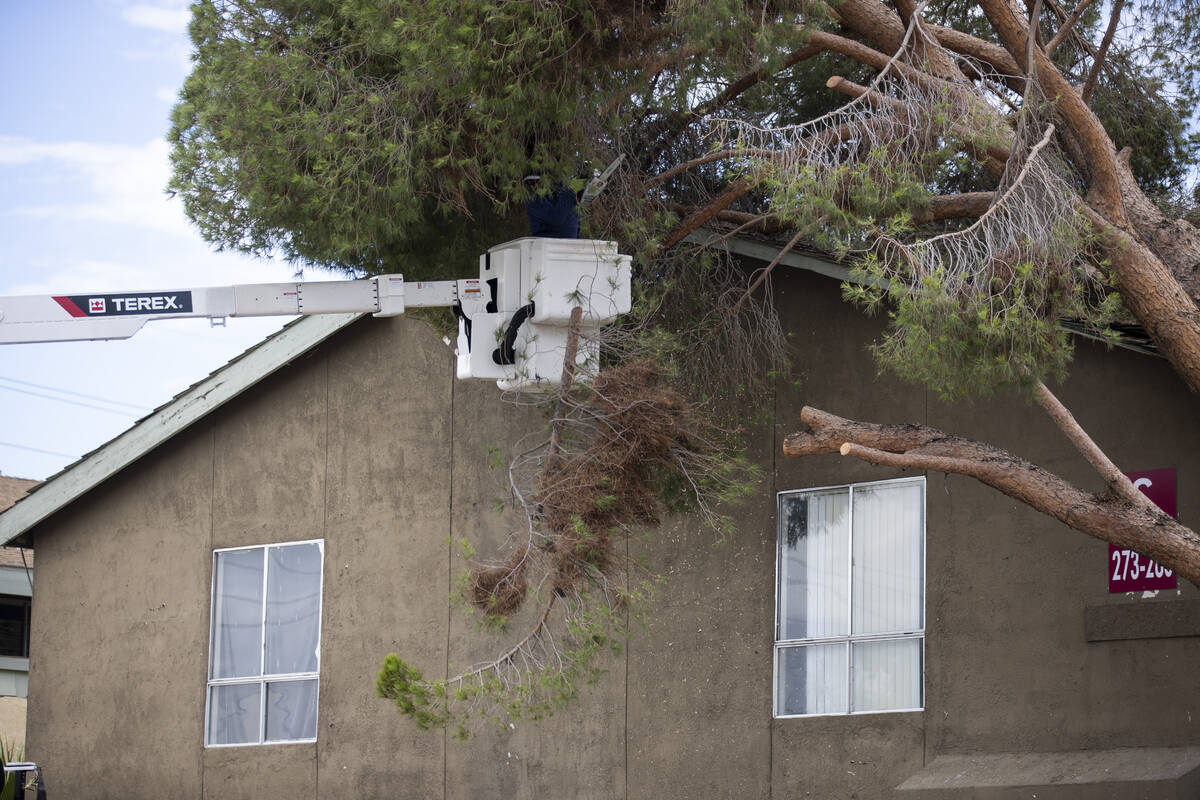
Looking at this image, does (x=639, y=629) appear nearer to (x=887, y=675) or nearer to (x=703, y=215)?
(x=887, y=675)

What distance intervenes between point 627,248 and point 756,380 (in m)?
1.79

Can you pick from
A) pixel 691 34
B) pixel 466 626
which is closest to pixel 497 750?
pixel 466 626

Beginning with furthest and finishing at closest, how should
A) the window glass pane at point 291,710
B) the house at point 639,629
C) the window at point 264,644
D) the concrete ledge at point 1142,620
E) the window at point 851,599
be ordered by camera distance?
the window at point 264,644 → the window glass pane at point 291,710 → the window at point 851,599 → the house at point 639,629 → the concrete ledge at point 1142,620

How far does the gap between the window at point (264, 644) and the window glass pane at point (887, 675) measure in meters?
5.36

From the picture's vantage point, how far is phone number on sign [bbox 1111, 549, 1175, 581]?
9.34 meters

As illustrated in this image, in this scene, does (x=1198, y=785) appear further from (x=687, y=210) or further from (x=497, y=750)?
(x=497, y=750)

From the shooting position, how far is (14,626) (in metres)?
22.2

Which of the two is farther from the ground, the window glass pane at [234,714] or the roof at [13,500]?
the roof at [13,500]

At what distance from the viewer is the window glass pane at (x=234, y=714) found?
14156 mm

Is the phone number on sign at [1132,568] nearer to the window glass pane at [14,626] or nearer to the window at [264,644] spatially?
the window at [264,644]

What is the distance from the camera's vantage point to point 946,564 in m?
10.3

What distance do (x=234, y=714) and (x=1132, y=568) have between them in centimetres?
856

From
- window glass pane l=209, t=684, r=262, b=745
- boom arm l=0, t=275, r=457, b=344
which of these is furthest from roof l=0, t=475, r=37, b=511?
boom arm l=0, t=275, r=457, b=344

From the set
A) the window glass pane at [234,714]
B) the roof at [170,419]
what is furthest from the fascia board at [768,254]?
the window glass pane at [234,714]
